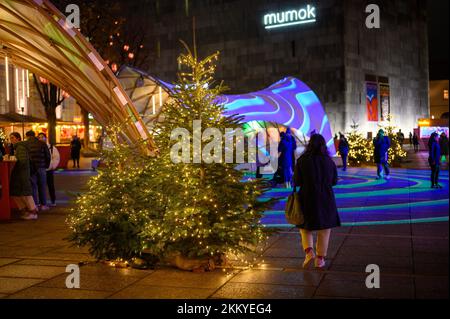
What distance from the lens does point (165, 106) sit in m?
8.14

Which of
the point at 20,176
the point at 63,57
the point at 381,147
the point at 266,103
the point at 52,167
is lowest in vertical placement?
the point at 20,176

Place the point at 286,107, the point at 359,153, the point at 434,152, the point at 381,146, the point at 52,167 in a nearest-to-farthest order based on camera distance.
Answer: the point at 52,167 < the point at 434,152 < the point at 381,146 < the point at 286,107 < the point at 359,153

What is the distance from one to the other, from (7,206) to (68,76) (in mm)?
4309

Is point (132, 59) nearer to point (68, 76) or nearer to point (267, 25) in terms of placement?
point (267, 25)

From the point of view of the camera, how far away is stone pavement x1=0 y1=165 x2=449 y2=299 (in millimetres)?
6309

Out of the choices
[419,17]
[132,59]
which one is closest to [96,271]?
[132,59]

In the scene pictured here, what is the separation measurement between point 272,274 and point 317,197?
3.78 ft

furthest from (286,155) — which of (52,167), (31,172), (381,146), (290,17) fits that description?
(290,17)

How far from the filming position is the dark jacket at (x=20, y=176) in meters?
12.5

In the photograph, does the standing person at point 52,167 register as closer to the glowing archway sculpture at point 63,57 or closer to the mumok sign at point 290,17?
the glowing archway sculpture at point 63,57

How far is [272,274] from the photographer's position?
23.5 ft

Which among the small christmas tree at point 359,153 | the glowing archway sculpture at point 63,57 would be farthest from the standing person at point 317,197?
the small christmas tree at point 359,153

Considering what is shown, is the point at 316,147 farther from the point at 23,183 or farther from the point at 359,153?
the point at 359,153

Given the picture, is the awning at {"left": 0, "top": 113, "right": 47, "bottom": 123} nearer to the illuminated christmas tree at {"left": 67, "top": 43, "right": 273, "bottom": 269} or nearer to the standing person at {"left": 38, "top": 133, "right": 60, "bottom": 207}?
the standing person at {"left": 38, "top": 133, "right": 60, "bottom": 207}
